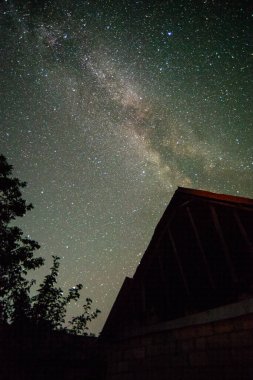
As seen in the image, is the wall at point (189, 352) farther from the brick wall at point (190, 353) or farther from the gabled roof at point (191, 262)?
the gabled roof at point (191, 262)

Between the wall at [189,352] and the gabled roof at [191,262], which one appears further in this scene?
the gabled roof at [191,262]

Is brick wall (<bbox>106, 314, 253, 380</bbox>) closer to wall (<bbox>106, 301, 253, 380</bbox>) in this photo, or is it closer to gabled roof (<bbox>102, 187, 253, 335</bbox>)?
wall (<bbox>106, 301, 253, 380</bbox>)

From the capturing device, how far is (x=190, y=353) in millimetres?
5176

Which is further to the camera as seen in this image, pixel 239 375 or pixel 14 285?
pixel 14 285

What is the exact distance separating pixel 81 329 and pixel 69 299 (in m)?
1.57

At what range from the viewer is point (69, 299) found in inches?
509

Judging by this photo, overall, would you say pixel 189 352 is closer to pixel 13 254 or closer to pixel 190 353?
pixel 190 353

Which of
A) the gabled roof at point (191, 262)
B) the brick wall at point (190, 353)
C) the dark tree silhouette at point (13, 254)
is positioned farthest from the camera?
the dark tree silhouette at point (13, 254)

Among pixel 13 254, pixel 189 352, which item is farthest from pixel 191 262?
pixel 13 254

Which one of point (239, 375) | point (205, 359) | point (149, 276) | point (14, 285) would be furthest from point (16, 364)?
point (239, 375)

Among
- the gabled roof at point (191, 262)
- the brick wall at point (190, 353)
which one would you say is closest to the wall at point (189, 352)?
the brick wall at point (190, 353)

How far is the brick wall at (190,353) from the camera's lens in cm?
450

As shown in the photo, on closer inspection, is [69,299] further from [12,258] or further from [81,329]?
[12,258]

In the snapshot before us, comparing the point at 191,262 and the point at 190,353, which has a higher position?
the point at 191,262
